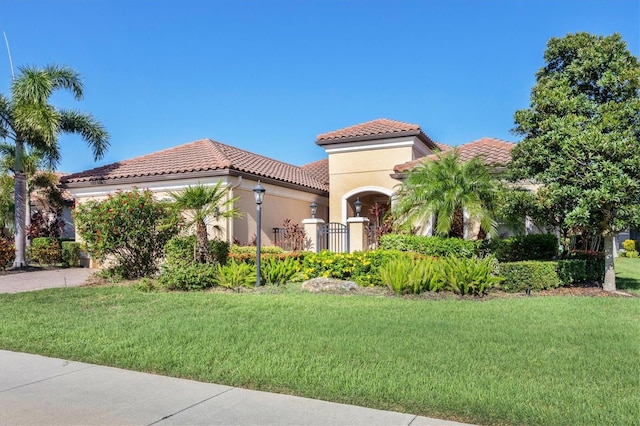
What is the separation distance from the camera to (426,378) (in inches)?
189

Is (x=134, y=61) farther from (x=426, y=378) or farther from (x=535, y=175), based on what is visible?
(x=426, y=378)

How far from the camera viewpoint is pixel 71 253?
2094cm

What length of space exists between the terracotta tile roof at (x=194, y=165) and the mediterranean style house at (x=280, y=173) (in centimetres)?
4

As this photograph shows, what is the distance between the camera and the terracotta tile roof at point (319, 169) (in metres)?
26.0

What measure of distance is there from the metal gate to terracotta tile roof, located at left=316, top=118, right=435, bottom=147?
4685 millimetres

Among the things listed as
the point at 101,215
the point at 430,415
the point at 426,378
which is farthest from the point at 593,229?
the point at 101,215

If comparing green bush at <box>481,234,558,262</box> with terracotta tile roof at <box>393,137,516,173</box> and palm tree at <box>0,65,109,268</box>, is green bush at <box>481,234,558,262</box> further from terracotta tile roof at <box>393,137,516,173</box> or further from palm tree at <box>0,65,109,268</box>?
palm tree at <box>0,65,109,268</box>

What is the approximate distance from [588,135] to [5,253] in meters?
20.7

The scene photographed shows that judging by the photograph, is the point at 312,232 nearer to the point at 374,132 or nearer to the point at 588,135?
the point at 374,132

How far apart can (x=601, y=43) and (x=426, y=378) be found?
32.0 feet

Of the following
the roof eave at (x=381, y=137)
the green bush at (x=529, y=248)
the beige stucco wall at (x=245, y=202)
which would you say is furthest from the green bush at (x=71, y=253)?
the green bush at (x=529, y=248)

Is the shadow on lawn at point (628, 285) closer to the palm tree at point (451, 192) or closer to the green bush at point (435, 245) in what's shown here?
the palm tree at point (451, 192)

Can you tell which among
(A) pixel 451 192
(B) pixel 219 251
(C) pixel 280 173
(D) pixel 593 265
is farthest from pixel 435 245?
(C) pixel 280 173

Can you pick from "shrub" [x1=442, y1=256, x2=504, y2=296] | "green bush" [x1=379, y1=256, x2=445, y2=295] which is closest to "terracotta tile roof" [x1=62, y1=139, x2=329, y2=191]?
"green bush" [x1=379, y1=256, x2=445, y2=295]
